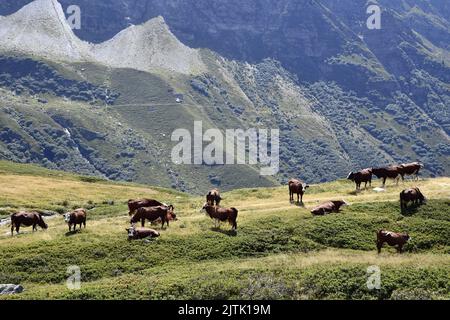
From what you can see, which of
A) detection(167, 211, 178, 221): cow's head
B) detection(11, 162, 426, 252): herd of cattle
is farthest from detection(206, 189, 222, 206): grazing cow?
detection(167, 211, 178, 221): cow's head

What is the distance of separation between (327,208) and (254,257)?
12.9 m

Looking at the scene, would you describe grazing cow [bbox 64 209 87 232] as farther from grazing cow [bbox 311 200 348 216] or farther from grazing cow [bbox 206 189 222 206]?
grazing cow [bbox 311 200 348 216]

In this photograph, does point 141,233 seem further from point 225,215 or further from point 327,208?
point 327,208

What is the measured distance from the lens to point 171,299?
3475 centimetres

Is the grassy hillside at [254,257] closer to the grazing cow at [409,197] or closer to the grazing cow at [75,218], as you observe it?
the grazing cow at [409,197]

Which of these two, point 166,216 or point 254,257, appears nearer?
point 254,257

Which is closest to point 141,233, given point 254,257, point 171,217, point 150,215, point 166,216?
point 150,215

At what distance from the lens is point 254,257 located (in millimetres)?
45031

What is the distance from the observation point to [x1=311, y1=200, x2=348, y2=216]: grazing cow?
178 feet

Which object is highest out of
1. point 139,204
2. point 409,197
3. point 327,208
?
point 409,197

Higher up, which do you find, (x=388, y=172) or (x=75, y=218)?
(x=388, y=172)

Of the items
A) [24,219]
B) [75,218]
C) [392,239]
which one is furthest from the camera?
[24,219]
